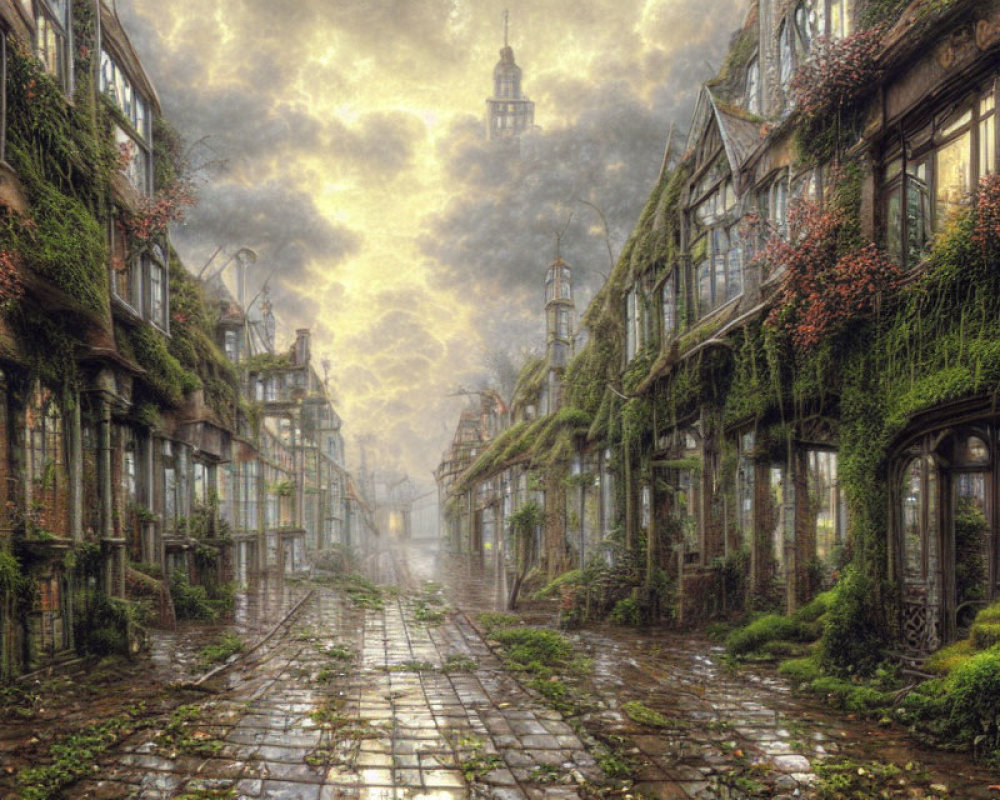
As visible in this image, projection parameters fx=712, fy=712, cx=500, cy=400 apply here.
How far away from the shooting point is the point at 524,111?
130 meters

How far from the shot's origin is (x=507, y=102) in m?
128

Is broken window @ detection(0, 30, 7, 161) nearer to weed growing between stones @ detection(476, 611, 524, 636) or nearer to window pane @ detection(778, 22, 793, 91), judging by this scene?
weed growing between stones @ detection(476, 611, 524, 636)

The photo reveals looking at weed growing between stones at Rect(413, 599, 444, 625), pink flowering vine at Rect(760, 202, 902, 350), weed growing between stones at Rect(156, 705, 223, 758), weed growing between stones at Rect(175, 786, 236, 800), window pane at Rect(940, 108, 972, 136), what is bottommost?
weed growing between stones at Rect(413, 599, 444, 625)

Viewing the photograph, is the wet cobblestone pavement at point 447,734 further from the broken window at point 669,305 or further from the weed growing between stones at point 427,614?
the broken window at point 669,305

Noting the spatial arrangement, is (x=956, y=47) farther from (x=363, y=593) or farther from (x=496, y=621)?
(x=363, y=593)

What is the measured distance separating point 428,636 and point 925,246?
32.6 feet

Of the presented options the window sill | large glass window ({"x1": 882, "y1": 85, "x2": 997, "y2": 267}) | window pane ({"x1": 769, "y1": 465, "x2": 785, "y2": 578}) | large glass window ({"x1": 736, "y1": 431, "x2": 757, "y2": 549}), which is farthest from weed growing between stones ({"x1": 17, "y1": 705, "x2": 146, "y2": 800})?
window pane ({"x1": 769, "y1": 465, "x2": 785, "y2": 578})

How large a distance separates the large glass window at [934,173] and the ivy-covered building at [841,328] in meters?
0.02

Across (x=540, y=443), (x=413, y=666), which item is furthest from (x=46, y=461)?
(x=540, y=443)

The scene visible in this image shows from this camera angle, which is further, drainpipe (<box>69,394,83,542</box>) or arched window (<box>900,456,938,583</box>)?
drainpipe (<box>69,394,83,542</box>)

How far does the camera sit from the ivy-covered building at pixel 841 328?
7.88 m

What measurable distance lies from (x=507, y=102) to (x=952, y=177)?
12999 cm

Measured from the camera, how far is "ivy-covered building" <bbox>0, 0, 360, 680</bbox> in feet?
29.0

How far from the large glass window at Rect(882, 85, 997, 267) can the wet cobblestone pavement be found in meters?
5.69
